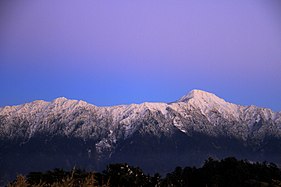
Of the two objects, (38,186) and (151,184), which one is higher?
(151,184)

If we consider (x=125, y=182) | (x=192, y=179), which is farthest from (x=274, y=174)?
(x=125, y=182)

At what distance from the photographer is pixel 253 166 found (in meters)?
115

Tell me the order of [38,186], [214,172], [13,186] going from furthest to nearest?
[214,172], [38,186], [13,186]

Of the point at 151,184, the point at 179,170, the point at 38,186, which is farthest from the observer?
the point at 179,170

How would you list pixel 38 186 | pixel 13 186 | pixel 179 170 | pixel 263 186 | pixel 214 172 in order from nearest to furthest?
pixel 13 186 → pixel 38 186 → pixel 263 186 → pixel 214 172 → pixel 179 170

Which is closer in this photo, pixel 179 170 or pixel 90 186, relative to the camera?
pixel 90 186

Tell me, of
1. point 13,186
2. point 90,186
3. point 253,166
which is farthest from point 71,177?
point 253,166

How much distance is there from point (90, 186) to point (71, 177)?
60cm

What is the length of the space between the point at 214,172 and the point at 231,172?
3792 millimetres

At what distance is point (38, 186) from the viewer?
1347 cm

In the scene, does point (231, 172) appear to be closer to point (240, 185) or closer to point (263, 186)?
→ point (240, 185)

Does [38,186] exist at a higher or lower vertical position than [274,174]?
lower

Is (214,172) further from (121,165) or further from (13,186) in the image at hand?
(13,186)

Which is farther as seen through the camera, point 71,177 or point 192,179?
point 192,179
